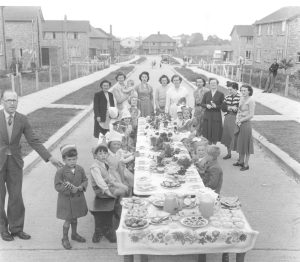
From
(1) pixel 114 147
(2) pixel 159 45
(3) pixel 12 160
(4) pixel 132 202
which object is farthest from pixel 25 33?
(2) pixel 159 45

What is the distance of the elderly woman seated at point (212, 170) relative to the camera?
6.03 meters

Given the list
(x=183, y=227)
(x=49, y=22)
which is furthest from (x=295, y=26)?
(x=49, y=22)

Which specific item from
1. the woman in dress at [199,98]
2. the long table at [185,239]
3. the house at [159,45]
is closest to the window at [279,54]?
the woman in dress at [199,98]

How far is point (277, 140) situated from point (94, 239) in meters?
7.21

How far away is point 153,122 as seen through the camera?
950 cm

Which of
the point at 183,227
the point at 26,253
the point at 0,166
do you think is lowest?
the point at 26,253

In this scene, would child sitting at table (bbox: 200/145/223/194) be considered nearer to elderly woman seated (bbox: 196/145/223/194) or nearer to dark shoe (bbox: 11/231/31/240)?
elderly woman seated (bbox: 196/145/223/194)

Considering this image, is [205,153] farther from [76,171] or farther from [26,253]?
[26,253]

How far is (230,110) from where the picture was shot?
936 cm

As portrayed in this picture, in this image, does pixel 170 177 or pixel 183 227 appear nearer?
pixel 183 227

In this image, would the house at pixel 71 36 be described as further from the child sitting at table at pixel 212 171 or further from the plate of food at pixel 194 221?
the plate of food at pixel 194 221

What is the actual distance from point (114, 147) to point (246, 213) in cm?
241

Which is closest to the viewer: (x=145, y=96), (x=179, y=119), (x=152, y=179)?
(x=152, y=179)

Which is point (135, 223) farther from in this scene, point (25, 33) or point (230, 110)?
point (25, 33)
